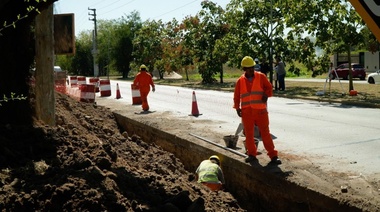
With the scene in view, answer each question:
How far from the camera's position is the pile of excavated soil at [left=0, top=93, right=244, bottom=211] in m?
4.41

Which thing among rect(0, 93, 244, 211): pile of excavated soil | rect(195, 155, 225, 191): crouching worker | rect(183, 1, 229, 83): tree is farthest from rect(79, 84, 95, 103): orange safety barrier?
rect(183, 1, 229, 83): tree

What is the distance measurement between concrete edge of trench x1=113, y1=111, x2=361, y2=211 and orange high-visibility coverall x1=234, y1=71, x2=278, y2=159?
0.37m

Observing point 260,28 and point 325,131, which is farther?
point 260,28

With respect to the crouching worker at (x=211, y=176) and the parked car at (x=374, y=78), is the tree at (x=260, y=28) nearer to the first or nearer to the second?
the parked car at (x=374, y=78)

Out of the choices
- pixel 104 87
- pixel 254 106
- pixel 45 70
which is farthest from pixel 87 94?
pixel 254 106

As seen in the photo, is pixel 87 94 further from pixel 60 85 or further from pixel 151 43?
pixel 151 43

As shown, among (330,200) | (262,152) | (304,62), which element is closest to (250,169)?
(262,152)

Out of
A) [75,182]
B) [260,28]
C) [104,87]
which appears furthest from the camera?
[260,28]

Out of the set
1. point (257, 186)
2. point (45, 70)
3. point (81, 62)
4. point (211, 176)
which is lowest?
point (257, 186)

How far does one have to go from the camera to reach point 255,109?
6863mm

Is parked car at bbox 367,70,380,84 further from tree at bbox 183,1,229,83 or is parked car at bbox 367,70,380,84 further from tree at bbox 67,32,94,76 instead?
tree at bbox 67,32,94,76

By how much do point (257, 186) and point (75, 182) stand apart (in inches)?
122

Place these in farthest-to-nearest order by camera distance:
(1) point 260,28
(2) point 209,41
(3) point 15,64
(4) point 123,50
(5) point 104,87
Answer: (4) point 123,50 < (2) point 209,41 < (1) point 260,28 < (5) point 104,87 < (3) point 15,64

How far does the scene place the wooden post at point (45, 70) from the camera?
8.35 metres
